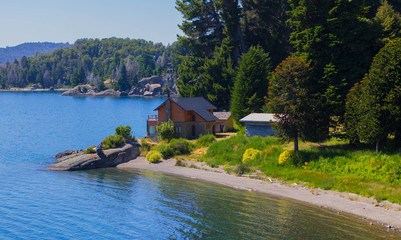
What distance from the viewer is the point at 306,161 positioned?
130ft

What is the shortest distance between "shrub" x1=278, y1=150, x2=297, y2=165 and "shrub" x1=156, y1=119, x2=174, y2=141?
2306 centimetres

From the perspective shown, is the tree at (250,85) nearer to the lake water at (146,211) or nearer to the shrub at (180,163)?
the shrub at (180,163)

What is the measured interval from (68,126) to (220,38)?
49427mm

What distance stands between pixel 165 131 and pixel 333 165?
2946 cm

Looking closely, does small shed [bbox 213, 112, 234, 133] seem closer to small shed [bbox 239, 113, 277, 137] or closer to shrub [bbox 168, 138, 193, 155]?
small shed [bbox 239, 113, 277, 137]

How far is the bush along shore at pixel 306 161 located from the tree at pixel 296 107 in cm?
224

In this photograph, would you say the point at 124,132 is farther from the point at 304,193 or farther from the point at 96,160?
the point at 304,193

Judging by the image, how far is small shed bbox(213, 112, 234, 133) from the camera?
66.7 meters

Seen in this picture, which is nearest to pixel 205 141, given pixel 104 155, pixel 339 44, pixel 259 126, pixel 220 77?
pixel 259 126

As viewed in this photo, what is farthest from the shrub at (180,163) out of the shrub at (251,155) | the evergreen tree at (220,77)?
the evergreen tree at (220,77)

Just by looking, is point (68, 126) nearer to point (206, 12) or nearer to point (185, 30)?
point (185, 30)

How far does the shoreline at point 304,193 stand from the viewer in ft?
90.4

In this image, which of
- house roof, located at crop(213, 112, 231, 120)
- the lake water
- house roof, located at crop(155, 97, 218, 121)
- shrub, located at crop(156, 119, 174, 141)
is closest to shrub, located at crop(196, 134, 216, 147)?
shrub, located at crop(156, 119, 174, 141)

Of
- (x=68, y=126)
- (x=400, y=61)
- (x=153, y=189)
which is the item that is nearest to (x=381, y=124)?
(x=400, y=61)
